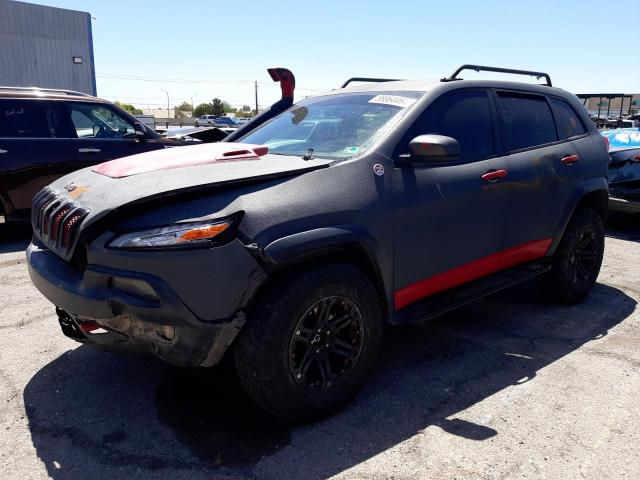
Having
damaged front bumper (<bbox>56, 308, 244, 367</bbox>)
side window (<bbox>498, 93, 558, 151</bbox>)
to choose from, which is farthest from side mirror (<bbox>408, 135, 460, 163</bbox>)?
damaged front bumper (<bbox>56, 308, 244, 367</bbox>)

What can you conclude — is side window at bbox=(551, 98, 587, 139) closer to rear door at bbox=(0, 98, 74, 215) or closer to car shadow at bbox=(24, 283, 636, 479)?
car shadow at bbox=(24, 283, 636, 479)

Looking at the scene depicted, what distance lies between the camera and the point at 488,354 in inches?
142

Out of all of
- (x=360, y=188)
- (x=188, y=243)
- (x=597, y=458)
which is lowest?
(x=597, y=458)

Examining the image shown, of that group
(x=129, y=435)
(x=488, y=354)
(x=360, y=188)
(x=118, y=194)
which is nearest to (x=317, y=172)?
(x=360, y=188)

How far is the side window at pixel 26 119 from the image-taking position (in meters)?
6.44

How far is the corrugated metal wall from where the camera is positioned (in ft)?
78.0

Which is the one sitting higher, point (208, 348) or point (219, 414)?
point (208, 348)

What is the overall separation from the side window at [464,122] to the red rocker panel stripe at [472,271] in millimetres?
704

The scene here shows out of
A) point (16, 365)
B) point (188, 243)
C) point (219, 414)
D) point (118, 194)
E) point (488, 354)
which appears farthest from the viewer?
point (488, 354)

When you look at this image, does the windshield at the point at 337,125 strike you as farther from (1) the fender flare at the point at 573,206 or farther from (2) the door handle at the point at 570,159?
(1) the fender flare at the point at 573,206

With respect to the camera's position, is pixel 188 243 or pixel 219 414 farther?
pixel 219 414

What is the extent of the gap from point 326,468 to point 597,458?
125cm

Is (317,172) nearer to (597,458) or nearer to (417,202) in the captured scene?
(417,202)

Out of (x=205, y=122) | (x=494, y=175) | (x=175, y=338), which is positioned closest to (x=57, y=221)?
(x=175, y=338)
